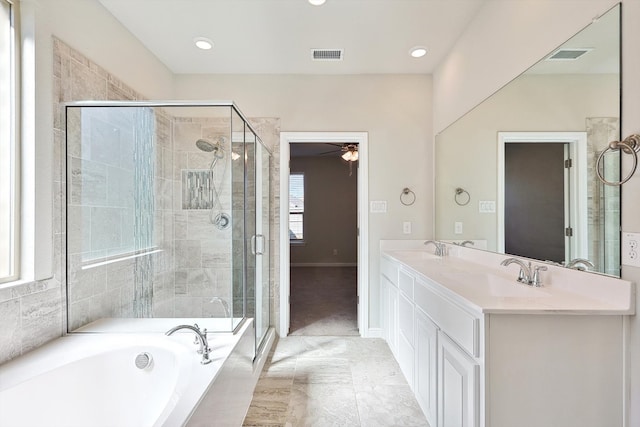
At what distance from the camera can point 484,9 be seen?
216cm

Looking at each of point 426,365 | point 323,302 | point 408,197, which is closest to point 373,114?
point 408,197

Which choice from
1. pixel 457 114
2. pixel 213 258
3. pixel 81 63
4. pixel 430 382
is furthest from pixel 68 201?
pixel 457 114

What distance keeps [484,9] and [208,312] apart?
3.01 metres

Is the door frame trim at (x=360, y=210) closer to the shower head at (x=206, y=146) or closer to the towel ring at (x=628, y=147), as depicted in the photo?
the shower head at (x=206, y=146)

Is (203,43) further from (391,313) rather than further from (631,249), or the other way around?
(631,249)

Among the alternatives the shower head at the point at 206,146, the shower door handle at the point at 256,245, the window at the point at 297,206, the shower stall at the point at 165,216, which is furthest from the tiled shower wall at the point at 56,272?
the window at the point at 297,206

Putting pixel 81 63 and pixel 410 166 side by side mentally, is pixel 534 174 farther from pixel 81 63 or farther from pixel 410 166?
pixel 81 63

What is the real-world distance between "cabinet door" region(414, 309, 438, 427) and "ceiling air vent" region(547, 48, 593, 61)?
4.89 feet

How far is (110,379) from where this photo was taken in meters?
1.54

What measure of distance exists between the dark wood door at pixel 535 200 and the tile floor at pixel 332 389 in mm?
1237

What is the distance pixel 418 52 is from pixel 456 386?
2.59 metres

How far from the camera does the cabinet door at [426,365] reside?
1683mm

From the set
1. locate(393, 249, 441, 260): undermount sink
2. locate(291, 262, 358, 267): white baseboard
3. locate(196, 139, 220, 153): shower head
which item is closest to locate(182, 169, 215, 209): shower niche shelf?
locate(196, 139, 220, 153): shower head

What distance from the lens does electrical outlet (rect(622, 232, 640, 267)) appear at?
1.14 m
